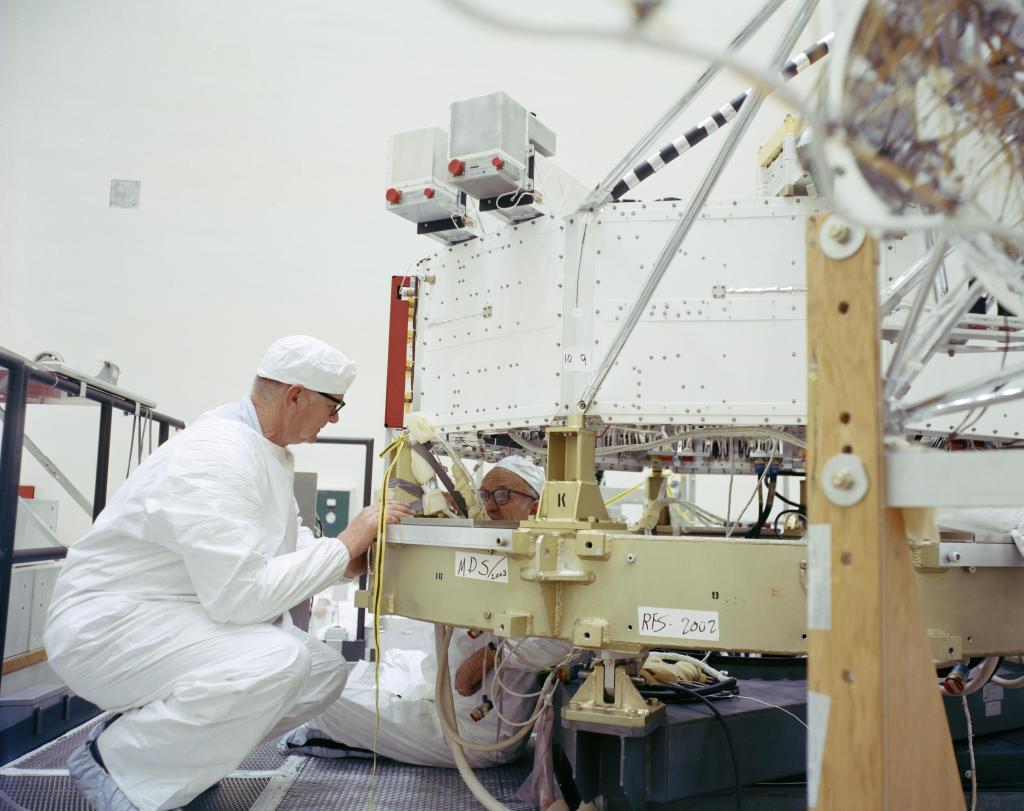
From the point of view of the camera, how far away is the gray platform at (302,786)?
1.85 metres

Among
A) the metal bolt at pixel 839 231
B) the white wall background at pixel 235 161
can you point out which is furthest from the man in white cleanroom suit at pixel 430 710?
the white wall background at pixel 235 161

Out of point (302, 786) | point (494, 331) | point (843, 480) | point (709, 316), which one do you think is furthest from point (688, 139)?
point (302, 786)

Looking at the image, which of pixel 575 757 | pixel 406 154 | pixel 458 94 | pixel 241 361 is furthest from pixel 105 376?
pixel 458 94

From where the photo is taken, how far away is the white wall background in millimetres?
4535

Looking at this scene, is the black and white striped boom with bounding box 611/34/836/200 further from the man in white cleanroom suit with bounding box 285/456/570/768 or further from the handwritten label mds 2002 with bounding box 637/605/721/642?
the man in white cleanroom suit with bounding box 285/456/570/768

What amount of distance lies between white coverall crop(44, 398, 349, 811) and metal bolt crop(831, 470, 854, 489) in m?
1.21

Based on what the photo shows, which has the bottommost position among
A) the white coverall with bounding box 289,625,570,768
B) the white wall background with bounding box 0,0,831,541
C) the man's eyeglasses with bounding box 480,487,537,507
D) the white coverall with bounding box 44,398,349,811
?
the white coverall with bounding box 289,625,570,768

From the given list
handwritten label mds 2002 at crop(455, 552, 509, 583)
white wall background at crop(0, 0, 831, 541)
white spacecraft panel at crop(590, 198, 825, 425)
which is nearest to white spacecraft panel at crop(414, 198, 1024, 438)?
white spacecraft panel at crop(590, 198, 825, 425)

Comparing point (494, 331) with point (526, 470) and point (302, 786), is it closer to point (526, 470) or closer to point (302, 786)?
point (526, 470)

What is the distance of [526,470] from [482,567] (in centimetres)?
91

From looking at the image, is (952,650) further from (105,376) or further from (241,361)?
(241,361)

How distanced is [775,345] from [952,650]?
0.78 metres

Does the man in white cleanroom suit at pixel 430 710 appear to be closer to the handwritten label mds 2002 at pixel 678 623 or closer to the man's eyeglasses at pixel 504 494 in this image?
the man's eyeglasses at pixel 504 494

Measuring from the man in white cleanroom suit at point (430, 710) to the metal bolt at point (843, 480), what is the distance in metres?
1.36
